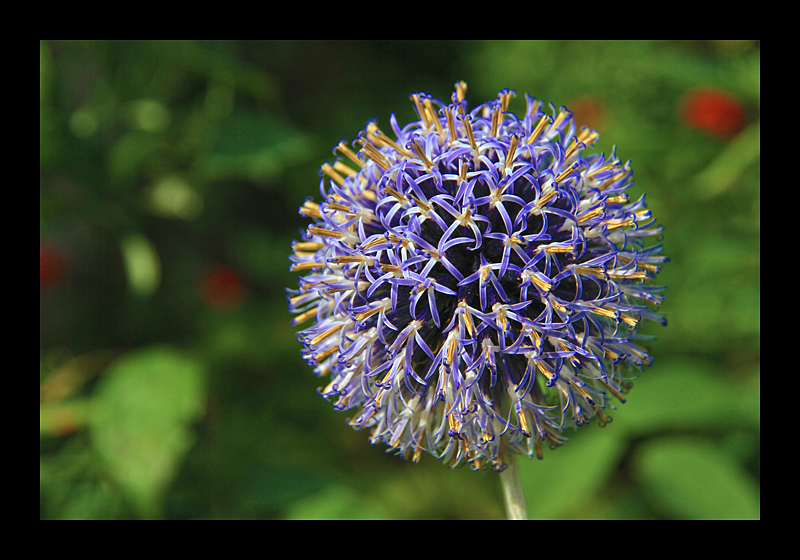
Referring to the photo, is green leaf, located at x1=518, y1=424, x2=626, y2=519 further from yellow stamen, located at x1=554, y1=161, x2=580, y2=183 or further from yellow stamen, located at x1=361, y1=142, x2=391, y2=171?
yellow stamen, located at x1=361, y1=142, x2=391, y2=171

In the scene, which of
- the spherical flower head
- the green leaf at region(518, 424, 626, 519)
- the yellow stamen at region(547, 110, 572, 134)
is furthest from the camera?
the green leaf at region(518, 424, 626, 519)

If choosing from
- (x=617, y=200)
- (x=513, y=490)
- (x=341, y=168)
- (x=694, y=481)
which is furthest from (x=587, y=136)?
(x=694, y=481)

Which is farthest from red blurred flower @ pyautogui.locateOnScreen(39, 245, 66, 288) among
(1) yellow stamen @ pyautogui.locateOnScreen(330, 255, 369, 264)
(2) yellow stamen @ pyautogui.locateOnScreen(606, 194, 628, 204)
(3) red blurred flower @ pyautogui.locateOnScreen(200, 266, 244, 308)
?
(2) yellow stamen @ pyautogui.locateOnScreen(606, 194, 628, 204)

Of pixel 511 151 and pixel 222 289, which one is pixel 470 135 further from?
pixel 222 289

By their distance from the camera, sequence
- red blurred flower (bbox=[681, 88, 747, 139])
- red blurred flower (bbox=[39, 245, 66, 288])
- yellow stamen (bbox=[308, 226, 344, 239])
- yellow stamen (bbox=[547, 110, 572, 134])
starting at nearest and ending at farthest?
yellow stamen (bbox=[308, 226, 344, 239]), yellow stamen (bbox=[547, 110, 572, 134]), red blurred flower (bbox=[681, 88, 747, 139]), red blurred flower (bbox=[39, 245, 66, 288])

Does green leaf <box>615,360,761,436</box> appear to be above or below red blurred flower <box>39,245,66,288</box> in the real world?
below

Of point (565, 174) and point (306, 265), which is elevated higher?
point (565, 174)

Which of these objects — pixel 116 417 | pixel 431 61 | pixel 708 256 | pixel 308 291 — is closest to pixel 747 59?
pixel 708 256

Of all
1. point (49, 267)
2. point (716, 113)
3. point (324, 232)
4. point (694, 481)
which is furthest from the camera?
point (49, 267)
